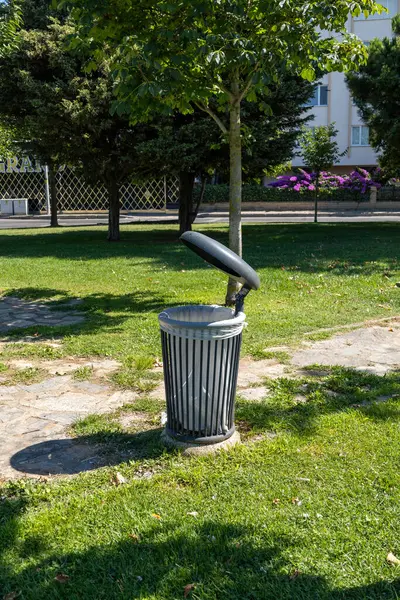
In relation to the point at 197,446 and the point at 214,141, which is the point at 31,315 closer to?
the point at 197,446

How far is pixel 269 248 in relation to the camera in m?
15.0

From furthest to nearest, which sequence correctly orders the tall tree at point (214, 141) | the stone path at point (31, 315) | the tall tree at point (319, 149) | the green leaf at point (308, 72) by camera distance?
the tall tree at point (319, 149), the tall tree at point (214, 141), the stone path at point (31, 315), the green leaf at point (308, 72)

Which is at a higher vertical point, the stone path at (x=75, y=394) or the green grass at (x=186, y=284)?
the green grass at (x=186, y=284)

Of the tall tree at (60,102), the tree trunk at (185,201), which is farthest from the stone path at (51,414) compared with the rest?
the tree trunk at (185,201)

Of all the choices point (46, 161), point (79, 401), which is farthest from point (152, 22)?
point (46, 161)

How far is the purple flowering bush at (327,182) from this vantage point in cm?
3109

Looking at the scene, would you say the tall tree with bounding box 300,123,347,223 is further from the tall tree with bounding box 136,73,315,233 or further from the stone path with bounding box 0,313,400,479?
the stone path with bounding box 0,313,400,479

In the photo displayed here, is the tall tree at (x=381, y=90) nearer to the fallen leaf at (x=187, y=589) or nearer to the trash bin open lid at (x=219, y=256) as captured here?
the trash bin open lid at (x=219, y=256)

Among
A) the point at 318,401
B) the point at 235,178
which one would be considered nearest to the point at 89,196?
the point at 235,178

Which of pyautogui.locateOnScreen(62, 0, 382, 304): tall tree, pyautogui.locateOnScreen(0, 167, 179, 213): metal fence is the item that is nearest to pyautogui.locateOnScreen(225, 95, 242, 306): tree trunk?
pyautogui.locateOnScreen(62, 0, 382, 304): tall tree

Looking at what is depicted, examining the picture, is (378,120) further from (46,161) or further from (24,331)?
(24,331)

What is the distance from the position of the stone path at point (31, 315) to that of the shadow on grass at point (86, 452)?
3.45 meters

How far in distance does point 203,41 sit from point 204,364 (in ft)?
11.7

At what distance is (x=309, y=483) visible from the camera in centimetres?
343
